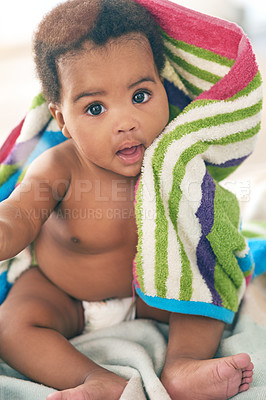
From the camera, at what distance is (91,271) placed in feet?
2.72

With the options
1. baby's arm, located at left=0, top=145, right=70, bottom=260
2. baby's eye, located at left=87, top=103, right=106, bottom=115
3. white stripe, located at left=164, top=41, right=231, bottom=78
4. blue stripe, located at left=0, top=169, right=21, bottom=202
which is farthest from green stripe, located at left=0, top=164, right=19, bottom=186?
white stripe, located at left=164, top=41, right=231, bottom=78

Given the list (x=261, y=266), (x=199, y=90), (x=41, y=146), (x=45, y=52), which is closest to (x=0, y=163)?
(x=41, y=146)

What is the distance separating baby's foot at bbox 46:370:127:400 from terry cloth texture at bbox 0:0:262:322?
134 millimetres

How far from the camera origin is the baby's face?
0.69 metres

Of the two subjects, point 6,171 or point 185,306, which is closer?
point 185,306

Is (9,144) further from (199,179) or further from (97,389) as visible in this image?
(97,389)

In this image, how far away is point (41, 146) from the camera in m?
0.92

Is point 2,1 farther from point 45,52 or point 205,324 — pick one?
point 205,324

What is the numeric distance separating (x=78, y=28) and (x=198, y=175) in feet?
0.94

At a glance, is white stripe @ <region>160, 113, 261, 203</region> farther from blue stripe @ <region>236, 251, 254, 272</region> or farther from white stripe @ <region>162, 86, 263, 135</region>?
blue stripe @ <region>236, 251, 254, 272</region>

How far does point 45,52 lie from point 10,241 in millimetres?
298

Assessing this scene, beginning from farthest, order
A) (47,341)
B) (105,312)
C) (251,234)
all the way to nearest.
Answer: (251,234) < (105,312) < (47,341)

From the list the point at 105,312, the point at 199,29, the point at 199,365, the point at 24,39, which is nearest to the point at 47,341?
the point at 105,312

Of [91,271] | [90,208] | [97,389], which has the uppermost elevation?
[90,208]
